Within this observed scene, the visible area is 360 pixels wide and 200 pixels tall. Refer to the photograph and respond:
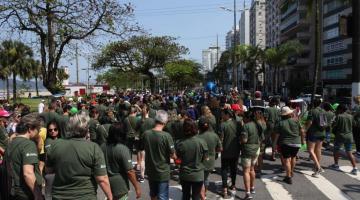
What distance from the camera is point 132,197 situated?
31.3 feet

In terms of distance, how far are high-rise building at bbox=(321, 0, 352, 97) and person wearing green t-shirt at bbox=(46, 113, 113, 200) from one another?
6414 centimetres

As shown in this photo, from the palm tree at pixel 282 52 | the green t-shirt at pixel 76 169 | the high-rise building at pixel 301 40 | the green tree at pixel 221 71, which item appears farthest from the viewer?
the green tree at pixel 221 71

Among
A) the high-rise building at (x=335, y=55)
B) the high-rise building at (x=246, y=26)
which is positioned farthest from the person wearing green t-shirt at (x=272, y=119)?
the high-rise building at (x=246, y=26)

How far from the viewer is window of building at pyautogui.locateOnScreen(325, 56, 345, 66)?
69625 mm

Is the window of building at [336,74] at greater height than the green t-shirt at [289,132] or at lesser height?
greater

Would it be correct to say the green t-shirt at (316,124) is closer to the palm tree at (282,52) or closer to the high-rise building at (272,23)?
the palm tree at (282,52)

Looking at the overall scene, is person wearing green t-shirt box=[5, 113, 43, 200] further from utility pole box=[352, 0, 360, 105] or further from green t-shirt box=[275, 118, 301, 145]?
utility pole box=[352, 0, 360, 105]

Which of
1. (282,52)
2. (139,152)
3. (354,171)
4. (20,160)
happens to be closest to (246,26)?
(282,52)

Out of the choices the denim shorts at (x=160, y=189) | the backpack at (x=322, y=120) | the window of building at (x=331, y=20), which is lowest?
the denim shorts at (x=160, y=189)

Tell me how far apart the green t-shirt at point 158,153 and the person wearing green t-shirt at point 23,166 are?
6.52ft

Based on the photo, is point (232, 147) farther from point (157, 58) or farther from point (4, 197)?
point (157, 58)

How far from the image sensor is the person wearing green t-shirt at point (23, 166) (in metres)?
5.27

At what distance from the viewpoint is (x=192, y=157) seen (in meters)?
7.05

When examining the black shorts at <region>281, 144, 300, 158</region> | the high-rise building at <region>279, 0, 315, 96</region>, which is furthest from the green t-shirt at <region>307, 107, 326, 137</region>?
the high-rise building at <region>279, 0, 315, 96</region>
